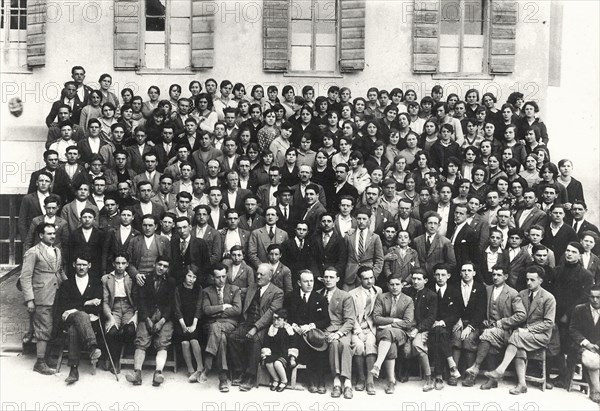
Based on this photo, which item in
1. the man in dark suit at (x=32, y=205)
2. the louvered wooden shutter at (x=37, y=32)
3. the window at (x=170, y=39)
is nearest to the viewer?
the man in dark suit at (x=32, y=205)

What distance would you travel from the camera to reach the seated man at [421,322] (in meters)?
7.86

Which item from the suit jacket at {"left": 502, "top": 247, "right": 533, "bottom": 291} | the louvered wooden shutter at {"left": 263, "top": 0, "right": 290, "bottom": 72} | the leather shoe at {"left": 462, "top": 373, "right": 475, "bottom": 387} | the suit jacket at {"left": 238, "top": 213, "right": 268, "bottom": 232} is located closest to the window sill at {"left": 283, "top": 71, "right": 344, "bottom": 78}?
the louvered wooden shutter at {"left": 263, "top": 0, "right": 290, "bottom": 72}

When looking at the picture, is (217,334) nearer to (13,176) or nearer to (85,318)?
(85,318)

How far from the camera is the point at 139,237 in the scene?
8320 millimetres

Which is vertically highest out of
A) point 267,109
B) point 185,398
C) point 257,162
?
point 267,109

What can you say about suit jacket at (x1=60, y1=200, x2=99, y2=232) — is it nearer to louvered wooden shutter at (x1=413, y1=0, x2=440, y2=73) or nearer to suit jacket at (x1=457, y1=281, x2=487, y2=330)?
suit jacket at (x1=457, y1=281, x2=487, y2=330)

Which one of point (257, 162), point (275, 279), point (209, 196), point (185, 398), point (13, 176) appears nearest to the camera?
point (185, 398)

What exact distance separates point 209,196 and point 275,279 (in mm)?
1429

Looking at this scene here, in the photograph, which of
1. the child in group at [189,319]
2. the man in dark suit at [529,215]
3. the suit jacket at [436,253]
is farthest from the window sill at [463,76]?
the child in group at [189,319]

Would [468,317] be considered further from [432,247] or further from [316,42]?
[316,42]

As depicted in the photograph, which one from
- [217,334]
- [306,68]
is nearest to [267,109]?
[306,68]

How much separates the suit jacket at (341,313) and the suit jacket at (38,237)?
10.4ft

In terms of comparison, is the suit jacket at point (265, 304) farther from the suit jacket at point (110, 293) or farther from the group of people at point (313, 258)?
the suit jacket at point (110, 293)

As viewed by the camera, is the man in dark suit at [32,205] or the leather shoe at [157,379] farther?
the man in dark suit at [32,205]
